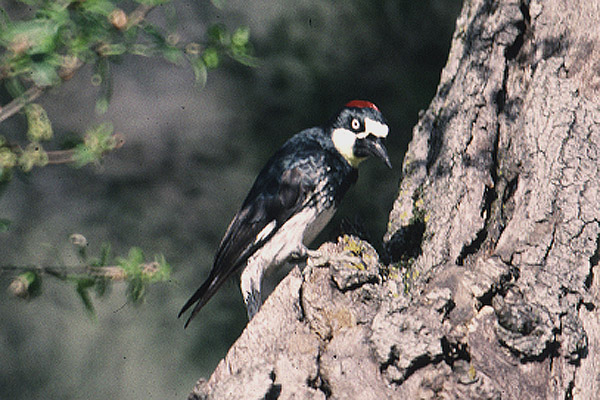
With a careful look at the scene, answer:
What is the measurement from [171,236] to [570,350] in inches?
114

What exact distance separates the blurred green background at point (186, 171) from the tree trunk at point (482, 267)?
164 centimetres

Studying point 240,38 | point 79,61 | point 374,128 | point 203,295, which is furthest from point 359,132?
point 79,61

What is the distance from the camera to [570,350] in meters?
1.73

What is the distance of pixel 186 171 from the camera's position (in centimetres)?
→ 439

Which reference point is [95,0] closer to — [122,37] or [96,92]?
[122,37]

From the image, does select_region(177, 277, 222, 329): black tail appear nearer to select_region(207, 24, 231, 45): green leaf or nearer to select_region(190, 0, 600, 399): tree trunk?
select_region(190, 0, 600, 399): tree trunk

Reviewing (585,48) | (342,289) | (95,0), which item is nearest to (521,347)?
(342,289)

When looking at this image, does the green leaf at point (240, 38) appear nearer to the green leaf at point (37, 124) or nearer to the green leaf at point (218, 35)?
the green leaf at point (218, 35)

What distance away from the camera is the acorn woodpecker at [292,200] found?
2838 mm

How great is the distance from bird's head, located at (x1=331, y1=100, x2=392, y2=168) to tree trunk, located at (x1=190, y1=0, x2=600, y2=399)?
30cm

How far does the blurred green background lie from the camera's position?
4137 mm

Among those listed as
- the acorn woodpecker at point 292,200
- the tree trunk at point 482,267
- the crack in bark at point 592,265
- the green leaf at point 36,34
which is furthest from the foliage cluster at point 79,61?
the crack in bark at point 592,265

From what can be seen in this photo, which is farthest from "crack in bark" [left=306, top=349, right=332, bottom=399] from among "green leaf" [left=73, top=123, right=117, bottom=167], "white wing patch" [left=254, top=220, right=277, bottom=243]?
"white wing patch" [left=254, top=220, right=277, bottom=243]

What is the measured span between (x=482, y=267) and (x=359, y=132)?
3.92 ft
